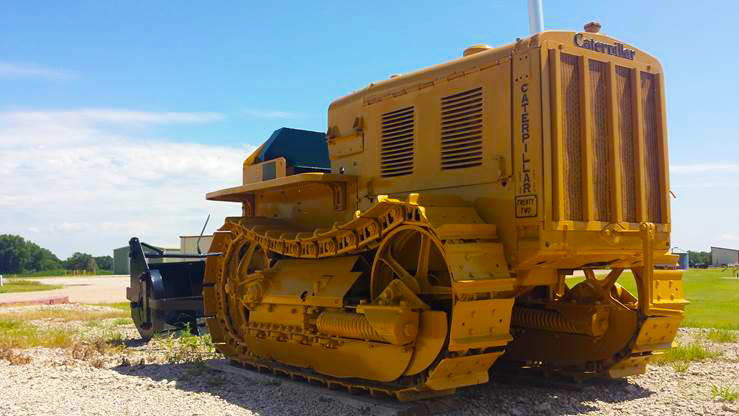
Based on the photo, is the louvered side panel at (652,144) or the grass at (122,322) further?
the grass at (122,322)

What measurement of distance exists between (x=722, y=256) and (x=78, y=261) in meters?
70.6

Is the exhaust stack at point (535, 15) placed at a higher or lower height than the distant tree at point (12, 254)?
higher

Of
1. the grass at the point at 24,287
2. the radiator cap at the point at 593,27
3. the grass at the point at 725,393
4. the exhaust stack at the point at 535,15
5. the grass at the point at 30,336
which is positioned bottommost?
the grass at the point at 725,393

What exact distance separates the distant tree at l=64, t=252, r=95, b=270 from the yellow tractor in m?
80.8

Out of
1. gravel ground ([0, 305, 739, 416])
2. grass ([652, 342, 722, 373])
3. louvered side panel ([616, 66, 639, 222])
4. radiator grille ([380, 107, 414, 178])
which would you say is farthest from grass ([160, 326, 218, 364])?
grass ([652, 342, 722, 373])

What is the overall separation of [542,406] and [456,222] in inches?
87.2

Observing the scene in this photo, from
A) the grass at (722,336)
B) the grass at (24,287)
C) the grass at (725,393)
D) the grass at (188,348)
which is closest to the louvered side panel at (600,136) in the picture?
the grass at (725,393)

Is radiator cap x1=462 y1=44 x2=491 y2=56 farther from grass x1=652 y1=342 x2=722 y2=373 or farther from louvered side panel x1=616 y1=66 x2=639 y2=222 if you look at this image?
grass x1=652 y1=342 x2=722 y2=373

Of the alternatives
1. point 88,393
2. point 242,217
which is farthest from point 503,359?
point 88,393

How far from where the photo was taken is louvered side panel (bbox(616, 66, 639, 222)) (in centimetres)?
745

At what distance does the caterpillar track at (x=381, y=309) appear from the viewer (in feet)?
21.7

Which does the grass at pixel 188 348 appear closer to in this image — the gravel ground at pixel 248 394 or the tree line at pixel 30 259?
the gravel ground at pixel 248 394

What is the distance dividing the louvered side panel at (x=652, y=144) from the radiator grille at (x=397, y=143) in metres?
2.57

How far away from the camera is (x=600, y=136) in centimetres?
730
